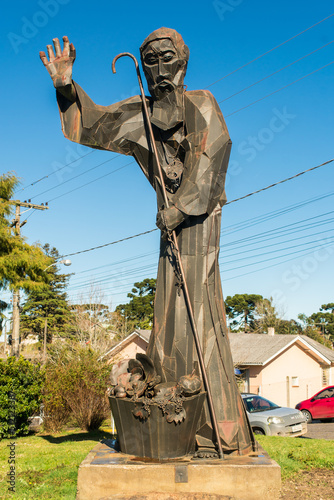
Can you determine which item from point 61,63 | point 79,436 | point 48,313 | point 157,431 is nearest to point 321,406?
point 79,436

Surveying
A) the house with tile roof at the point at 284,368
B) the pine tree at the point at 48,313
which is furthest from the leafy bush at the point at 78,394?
the pine tree at the point at 48,313

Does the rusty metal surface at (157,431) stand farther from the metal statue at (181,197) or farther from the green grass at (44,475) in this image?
the green grass at (44,475)

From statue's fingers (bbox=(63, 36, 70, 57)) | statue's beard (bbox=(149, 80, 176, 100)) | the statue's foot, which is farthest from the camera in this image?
statue's beard (bbox=(149, 80, 176, 100))

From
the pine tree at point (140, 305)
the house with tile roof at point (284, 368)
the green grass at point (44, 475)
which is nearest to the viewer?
the green grass at point (44, 475)

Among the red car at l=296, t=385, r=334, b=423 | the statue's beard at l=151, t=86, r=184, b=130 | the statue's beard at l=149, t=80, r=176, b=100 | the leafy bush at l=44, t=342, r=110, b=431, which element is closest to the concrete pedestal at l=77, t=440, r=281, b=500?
the statue's beard at l=151, t=86, r=184, b=130

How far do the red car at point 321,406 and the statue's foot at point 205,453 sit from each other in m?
17.7

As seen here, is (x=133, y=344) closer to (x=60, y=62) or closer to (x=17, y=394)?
(x=17, y=394)

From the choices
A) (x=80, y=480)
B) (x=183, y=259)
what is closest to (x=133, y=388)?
(x=80, y=480)

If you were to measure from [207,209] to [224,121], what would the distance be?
3.51 ft

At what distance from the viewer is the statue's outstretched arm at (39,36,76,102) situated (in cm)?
552

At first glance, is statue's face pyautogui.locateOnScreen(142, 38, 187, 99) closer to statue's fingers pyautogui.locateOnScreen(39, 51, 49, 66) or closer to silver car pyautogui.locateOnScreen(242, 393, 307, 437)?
statue's fingers pyautogui.locateOnScreen(39, 51, 49, 66)

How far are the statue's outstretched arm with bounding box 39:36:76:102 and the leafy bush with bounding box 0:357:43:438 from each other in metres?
9.68

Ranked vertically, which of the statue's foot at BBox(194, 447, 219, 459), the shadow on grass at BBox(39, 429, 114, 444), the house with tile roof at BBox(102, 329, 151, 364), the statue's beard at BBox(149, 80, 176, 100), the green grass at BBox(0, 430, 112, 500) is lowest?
the shadow on grass at BBox(39, 429, 114, 444)

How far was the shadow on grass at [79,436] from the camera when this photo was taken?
511 inches
